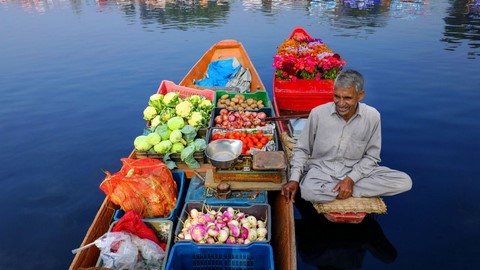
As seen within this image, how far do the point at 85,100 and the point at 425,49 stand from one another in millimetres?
16572

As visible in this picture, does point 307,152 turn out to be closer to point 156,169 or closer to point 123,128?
point 156,169

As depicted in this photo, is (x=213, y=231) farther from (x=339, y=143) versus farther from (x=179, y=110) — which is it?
(x=179, y=110)

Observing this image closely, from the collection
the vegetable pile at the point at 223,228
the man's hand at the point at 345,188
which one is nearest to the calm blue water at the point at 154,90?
the man's hand at the point at 345,188

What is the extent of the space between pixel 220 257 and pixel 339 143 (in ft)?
7.15

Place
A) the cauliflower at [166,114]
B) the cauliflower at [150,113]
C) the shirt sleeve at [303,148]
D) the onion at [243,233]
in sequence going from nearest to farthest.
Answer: the onion at [243,233] < the shirt sleeve at [303,148] < the cauliflower at [166,114] < the cauliflower at [150,113]

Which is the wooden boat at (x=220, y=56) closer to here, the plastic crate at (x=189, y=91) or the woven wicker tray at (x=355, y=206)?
the plastic crate at (x=189, y=91)

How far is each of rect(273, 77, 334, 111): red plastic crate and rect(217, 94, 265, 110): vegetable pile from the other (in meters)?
0.84

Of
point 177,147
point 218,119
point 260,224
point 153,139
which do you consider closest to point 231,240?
point 260,224

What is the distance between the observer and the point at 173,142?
207 inches

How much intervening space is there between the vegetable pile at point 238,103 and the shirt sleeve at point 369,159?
114 inches

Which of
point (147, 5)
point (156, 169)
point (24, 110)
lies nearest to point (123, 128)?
point (24, 110)

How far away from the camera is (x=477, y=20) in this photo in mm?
22109

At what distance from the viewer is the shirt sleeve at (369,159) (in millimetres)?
3996

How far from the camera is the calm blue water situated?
4996mm
